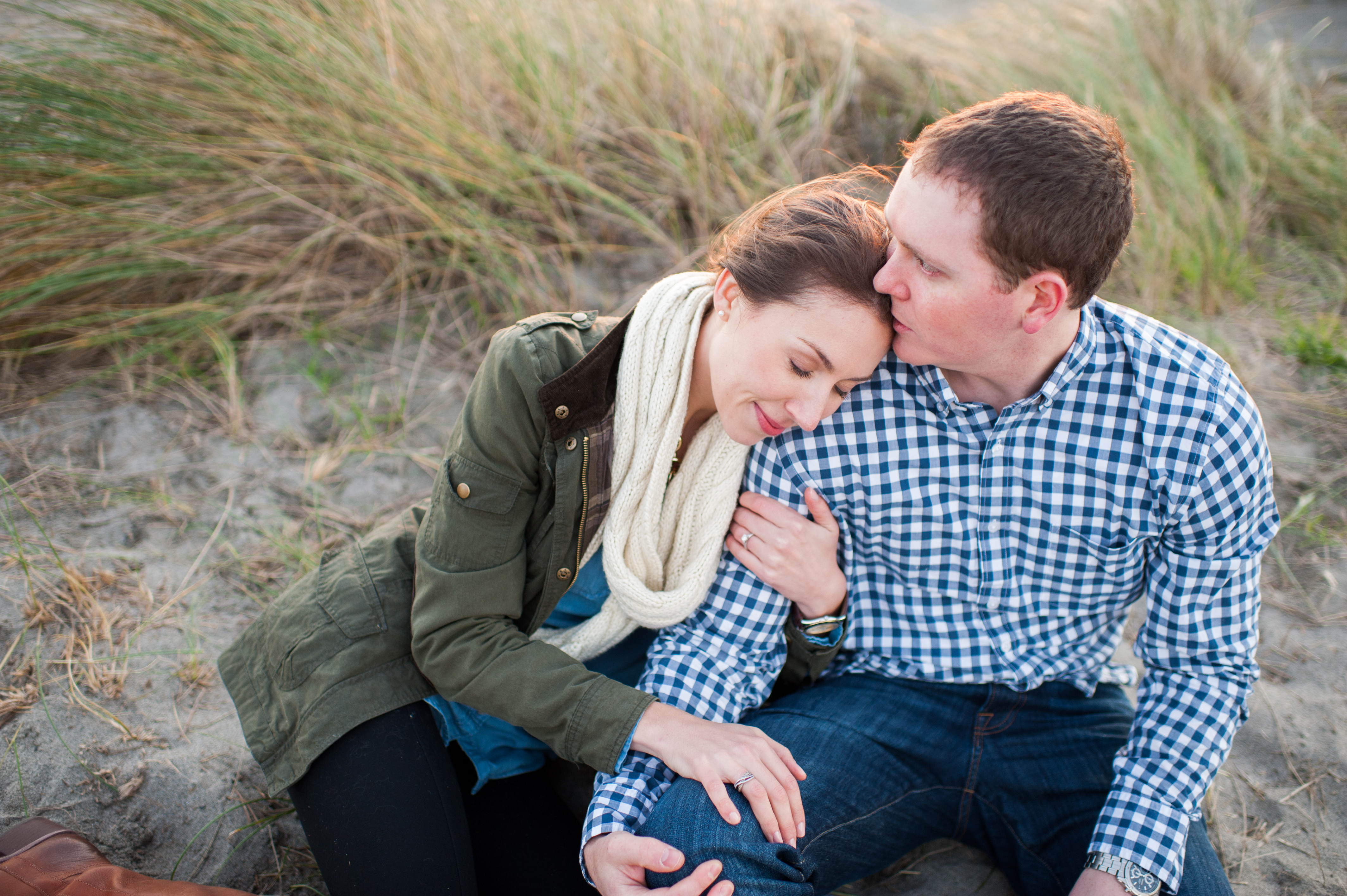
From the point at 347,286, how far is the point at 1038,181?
2733mm

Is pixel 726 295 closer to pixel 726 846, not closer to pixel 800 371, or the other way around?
pixel 800 371

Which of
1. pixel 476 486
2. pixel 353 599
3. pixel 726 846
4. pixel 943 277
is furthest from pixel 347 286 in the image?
pixel 726 846

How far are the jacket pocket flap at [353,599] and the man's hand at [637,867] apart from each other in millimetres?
668

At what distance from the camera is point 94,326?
3.13 metres

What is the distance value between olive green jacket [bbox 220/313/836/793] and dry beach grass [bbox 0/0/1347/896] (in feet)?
1.79

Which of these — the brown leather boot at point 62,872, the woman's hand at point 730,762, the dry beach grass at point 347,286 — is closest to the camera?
the brown leather boot at point 62,872

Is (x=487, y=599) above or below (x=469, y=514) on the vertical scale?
below

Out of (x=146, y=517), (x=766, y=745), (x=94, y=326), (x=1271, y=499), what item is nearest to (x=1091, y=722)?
(x=1271, y=499)

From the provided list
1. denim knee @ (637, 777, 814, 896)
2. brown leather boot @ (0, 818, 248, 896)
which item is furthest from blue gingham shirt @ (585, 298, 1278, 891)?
brown leather boot @ (0, 818, 248, 896)

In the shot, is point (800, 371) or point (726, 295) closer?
point (800, 371)

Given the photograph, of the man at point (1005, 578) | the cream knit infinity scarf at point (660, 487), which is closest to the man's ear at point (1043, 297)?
the man at point (1005, 578)

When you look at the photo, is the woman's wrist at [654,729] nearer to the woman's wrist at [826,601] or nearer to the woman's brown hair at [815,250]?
the woman's wrist at [826,601]

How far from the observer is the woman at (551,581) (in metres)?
1.70

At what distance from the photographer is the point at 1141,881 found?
5.48 ft
